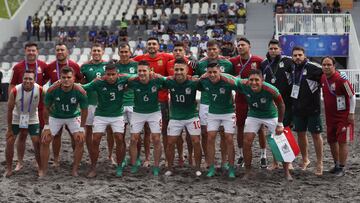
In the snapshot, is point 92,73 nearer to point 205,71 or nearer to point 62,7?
point 205,71

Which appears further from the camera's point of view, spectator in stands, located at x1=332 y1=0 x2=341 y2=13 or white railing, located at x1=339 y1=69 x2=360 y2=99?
spectator in stands, located at x1=332 y1=0 x2=341 y2=13

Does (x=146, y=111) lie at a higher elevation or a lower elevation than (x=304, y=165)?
higher

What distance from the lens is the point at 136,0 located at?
102 feet

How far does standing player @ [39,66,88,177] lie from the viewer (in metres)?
8.73

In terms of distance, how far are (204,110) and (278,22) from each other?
13.6m

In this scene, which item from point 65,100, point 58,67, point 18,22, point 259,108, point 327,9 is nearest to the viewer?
point 259,108

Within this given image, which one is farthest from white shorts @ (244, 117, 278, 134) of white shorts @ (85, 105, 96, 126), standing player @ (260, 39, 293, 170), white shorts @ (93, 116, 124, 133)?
white shorts @ (85, 105, 96, 126)

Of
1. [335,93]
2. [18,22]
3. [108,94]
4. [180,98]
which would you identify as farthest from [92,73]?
[18,22]

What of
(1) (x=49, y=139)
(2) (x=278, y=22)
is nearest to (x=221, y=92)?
(1) (x=49, y=139)

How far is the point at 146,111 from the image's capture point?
9102 mm

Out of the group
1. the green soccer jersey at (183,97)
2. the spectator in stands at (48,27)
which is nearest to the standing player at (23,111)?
the green soccer jersey at (183,97)

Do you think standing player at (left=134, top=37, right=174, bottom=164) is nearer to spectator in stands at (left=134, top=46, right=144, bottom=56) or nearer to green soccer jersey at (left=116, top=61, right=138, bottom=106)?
green soccer jersey at (left=116, top=61, right=138, bottom=106)

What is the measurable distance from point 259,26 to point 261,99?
1936 cm

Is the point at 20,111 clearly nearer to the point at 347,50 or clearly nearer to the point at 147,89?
the point at 147,89
